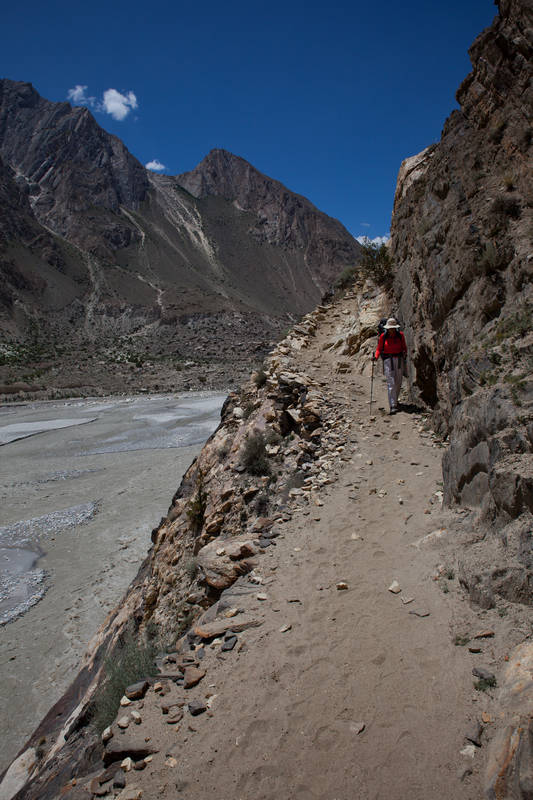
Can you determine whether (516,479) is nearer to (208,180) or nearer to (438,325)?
(438,325)

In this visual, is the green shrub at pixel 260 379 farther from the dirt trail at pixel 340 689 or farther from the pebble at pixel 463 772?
the pebble at pixel 463 772

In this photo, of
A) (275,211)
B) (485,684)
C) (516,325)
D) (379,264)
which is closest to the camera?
(485,684)

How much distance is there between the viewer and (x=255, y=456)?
6918mm

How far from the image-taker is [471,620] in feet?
9.26

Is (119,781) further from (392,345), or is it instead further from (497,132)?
(497,132)

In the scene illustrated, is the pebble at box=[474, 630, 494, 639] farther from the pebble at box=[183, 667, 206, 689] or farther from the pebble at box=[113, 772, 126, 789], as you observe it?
the pebble at box=[113, 772, 126, 789]

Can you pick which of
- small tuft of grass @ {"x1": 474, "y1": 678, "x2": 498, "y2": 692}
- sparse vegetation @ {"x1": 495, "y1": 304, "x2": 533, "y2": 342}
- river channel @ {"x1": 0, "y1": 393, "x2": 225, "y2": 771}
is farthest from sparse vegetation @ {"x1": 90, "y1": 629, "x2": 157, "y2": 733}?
sparse vegetation @ {"x1": 495, "y1": 304, "x2": 533, "y2": 342}

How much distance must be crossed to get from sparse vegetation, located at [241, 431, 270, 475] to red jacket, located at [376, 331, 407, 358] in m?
2.51

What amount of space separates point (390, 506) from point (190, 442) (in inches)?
690

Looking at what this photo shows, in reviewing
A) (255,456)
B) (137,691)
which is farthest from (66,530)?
(137,691)

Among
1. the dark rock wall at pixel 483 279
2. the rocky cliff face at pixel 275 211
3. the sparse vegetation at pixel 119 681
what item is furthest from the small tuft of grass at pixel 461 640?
the rocky cliff face at pixel 275 211

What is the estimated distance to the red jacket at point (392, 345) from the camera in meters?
7.53

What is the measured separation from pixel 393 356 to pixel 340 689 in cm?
559

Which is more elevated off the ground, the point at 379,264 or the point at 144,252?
the point at 144,252
